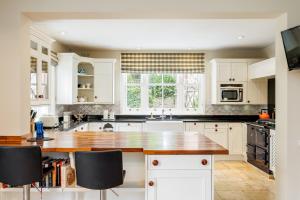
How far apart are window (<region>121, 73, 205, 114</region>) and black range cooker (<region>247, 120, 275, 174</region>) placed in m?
1.50

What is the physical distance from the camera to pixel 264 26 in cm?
460

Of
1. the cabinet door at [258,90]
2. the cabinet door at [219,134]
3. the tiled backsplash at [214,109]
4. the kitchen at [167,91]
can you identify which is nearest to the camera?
the kitchen at [167,91]

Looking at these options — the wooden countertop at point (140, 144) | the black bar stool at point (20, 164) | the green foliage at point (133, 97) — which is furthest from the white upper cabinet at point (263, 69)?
the black bar stool at point (20, 164)

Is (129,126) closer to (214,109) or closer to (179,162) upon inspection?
(214,109)

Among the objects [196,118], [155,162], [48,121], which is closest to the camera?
[155,162]

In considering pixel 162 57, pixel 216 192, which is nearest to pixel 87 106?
pixel 162 57

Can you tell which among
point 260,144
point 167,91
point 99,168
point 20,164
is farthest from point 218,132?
point 20,164

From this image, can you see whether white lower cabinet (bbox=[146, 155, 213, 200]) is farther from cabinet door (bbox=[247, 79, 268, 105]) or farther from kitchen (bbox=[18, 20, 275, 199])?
cabinet door (bbox=[247, 79, 268, 105])

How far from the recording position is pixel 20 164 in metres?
2.27

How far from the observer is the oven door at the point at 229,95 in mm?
6430

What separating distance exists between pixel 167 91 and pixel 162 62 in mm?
716

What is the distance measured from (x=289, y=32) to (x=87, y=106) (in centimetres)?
500

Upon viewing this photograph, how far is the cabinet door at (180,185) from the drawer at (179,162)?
4 centimetres

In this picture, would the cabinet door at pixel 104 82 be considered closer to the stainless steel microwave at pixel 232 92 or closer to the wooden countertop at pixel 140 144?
the stainless steel microwave at pixel 232 92
